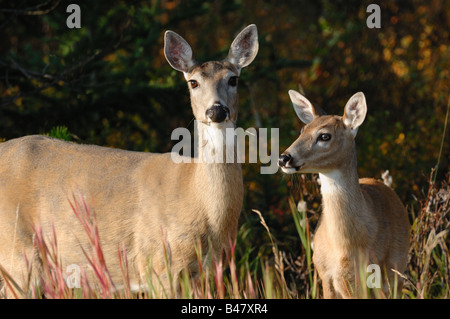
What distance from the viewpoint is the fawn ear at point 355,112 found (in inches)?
223

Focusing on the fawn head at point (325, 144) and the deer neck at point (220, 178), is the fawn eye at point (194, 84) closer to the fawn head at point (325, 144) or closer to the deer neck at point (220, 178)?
the deer neck at point (220, 178)

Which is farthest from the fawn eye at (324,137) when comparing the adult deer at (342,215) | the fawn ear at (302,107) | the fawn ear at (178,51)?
the fawn ear at (178,51)

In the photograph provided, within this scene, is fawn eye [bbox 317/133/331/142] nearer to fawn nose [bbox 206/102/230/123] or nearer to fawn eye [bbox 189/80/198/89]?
fawn nose [bbox 206/102/230/123]

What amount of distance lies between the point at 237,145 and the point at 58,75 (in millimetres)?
2769

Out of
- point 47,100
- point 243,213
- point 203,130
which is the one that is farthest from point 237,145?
point 47,100

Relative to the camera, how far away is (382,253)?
5500 mm

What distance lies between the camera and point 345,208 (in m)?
5.48

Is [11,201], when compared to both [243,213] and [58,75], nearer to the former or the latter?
[58,75]

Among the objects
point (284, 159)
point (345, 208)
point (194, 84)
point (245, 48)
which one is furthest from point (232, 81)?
point (345, 208)

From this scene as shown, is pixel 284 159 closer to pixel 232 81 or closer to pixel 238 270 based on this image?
pixel 232 81

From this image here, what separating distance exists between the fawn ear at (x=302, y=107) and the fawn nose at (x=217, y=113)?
1.04 metres

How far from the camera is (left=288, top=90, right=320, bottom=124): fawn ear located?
19.8 ft

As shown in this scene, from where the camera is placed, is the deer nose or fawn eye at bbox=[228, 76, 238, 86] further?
fawn eye at bbox=[228, 76, 238, 86]

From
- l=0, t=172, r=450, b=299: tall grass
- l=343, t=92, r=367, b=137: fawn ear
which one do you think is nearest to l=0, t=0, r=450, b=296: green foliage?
l=0, t=172, r=450, b=299: tall grass
